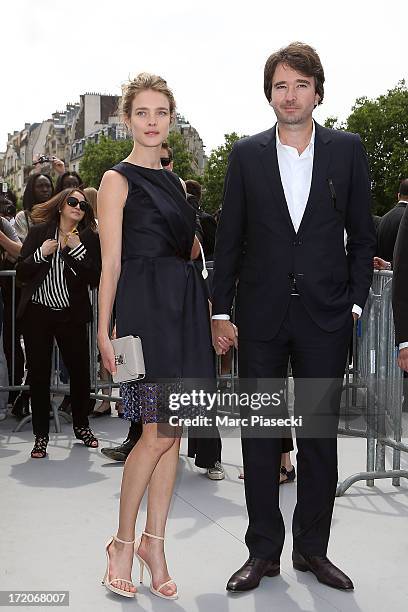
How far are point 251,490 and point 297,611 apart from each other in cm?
55

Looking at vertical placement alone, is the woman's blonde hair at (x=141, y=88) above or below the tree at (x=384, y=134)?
below

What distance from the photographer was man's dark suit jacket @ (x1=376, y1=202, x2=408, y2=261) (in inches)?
346

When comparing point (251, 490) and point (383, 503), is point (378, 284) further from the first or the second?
point (251, 490)

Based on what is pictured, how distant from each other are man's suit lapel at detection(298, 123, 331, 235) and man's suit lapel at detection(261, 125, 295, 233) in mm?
83

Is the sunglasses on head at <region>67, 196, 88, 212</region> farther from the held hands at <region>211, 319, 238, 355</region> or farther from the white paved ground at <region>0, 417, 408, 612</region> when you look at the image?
the held hands at <region>211, 319, 238, 355</region>

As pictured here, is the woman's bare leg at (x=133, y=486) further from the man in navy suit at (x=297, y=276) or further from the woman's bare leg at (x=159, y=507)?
the man in navy suit at (x=297, y=276)

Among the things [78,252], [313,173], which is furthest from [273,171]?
[78,252]

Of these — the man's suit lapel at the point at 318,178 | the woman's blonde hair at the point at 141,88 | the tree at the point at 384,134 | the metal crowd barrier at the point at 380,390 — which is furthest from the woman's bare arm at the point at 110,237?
the tree at the point at 384,134

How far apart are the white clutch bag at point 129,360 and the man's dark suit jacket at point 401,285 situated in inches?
42.2

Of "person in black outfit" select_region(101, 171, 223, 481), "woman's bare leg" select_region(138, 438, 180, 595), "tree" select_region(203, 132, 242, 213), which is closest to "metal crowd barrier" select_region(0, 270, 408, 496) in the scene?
"person in black outfit" select_region(101, 171, 223, 481)

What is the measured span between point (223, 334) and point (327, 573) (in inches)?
44.3

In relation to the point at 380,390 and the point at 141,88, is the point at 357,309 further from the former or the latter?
the point at 380,390

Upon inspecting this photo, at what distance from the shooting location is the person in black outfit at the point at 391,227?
28.8ft

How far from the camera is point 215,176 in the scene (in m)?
60.5
